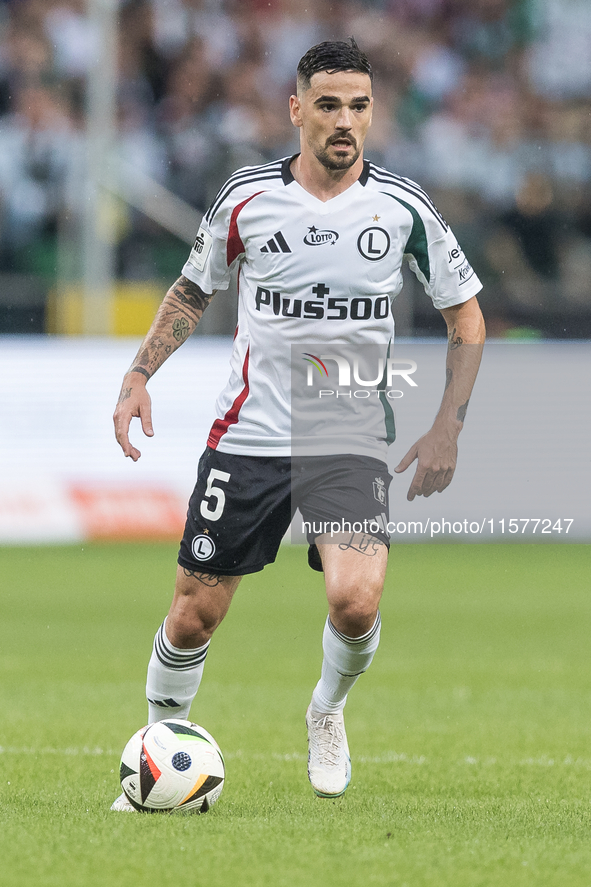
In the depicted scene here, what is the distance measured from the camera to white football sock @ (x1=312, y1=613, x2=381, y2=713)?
4566 millimetres

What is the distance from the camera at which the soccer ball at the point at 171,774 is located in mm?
4207

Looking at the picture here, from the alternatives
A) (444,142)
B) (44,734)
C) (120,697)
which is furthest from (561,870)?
(444,142)

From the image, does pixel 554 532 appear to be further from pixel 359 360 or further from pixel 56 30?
pixel 359 360

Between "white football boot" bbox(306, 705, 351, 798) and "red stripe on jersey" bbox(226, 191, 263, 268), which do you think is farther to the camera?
"red stripe on jersey" bbox(226, 191, 263, 268)

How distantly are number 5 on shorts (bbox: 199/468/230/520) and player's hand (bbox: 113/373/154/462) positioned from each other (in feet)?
0.83

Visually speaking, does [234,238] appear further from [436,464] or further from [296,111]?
[436,464]

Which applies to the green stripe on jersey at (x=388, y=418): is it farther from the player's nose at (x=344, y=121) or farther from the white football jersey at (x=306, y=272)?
the player's nose at (x=344, y=121)

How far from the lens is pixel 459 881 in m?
3.37

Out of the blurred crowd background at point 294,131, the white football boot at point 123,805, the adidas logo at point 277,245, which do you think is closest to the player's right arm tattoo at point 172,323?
the adidas logo at point 277,245

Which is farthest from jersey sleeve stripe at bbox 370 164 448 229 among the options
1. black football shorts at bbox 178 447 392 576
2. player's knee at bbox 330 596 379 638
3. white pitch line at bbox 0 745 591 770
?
white pitch line at bbox 0 745 591 770

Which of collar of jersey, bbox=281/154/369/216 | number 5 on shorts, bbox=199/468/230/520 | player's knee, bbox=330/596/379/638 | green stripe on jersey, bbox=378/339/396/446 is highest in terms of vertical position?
collar of jersey, bbox=281/154/369/216

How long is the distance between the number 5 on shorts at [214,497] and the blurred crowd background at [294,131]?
766 centimetres

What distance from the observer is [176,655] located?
463 centimetres

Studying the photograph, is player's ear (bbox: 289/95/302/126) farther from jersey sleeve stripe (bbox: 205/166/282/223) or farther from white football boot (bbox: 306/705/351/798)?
white football boot (bbox: 306/705/351/798)
